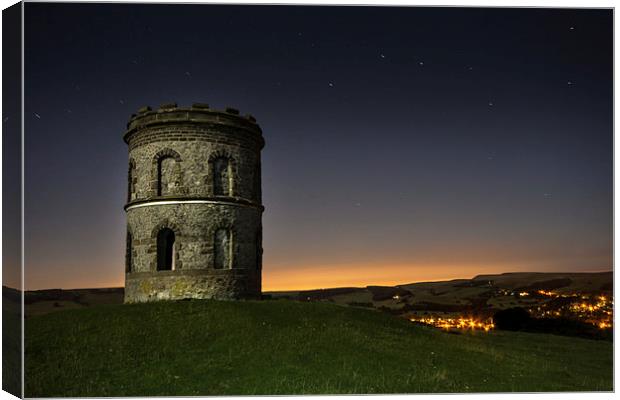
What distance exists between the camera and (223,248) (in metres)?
19.5

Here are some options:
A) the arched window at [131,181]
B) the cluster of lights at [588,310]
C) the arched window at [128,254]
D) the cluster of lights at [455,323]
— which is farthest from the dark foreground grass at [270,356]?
the arched window at [131,181]

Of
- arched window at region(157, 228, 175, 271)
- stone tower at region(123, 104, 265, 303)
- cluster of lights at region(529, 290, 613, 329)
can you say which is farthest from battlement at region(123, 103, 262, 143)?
cluster of lights at region(529, 290, 613, 329)

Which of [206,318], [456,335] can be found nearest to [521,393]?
[456,335]

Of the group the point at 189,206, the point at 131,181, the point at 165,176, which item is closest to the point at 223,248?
the point at 189,206

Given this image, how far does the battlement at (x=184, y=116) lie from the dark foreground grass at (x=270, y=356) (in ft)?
21.2

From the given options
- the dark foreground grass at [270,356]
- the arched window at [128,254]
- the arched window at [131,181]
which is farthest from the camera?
the arched window at [131,181]

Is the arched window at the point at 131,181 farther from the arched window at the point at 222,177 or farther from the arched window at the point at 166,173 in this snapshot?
the arched window at the point at 222,177

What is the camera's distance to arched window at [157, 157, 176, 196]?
63.1 ft

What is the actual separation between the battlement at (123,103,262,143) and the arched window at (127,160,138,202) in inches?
45.0

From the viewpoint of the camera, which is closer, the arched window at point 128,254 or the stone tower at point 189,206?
the stone tower at point 189,206

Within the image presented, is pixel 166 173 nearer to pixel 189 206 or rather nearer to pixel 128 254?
pixel 189 206

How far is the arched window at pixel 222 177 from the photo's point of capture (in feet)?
64.1

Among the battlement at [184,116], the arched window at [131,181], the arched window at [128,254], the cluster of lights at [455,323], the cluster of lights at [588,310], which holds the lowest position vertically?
the cluster of lights at [455,323]

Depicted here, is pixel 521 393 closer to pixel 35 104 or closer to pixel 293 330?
pixel 293 330
